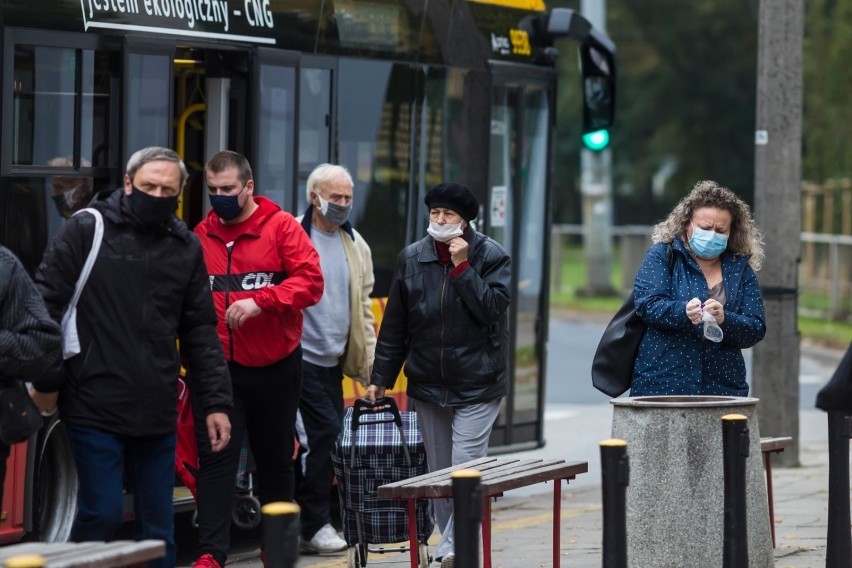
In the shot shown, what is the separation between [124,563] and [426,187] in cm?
519

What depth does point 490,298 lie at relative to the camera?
25.0ft

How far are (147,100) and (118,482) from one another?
2.30 m

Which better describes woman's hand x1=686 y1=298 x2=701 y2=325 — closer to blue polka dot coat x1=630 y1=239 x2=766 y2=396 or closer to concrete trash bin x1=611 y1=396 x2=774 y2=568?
blue polka dot coat x1=630 y1=239 x2=766 y2=396

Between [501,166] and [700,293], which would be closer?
[700,293]

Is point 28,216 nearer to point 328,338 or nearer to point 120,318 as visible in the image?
point 120,318

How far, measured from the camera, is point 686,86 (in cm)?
5631

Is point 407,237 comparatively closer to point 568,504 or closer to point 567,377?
point 568,504

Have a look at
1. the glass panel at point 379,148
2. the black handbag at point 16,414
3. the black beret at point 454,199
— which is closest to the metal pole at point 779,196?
the glass panel at point 379,148

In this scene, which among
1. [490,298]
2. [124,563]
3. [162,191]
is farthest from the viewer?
[490,298]

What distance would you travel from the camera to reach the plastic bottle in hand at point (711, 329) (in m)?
7.15

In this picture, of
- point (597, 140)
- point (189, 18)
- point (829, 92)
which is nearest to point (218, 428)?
point (189, 18)

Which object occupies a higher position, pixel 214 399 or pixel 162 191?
pixel 162 191

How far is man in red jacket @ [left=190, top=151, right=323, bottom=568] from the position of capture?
7.31 metres

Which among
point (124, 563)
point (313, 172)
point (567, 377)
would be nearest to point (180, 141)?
point (313, 172)
